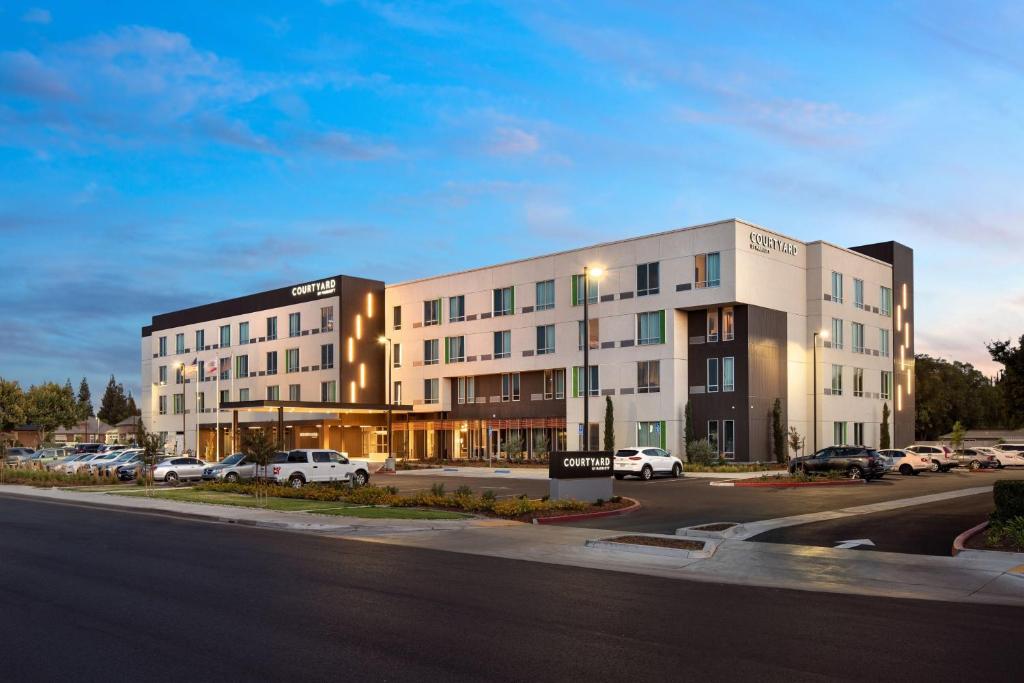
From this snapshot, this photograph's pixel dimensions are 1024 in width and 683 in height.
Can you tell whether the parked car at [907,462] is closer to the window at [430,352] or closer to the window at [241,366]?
the window at [430,352]

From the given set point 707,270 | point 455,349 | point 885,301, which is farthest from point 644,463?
point 885,301

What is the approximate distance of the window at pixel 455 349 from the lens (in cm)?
7038

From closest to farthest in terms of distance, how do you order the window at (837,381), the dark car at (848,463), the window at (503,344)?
the dark car at (848,463) → the window at (837,381) → the window at (503,344)

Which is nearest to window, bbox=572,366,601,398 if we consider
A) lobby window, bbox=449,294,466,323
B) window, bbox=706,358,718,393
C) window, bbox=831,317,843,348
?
window, bbox=706,358,718,393

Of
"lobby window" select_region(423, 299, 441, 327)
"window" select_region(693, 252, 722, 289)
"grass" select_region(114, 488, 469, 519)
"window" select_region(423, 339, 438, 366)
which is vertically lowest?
"grass" select_region(114, 488, 469, 519)

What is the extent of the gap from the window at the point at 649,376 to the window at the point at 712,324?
3.59 metres

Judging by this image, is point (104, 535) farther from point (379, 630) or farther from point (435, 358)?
point (435, 358)

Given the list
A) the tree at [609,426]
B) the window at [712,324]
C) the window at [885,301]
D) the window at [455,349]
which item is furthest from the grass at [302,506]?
the window at [885,301]

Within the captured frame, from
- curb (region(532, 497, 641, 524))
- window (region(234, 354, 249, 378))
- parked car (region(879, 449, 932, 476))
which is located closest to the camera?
curb (region(532, 497, 641, 524))

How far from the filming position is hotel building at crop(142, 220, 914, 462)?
184 feet

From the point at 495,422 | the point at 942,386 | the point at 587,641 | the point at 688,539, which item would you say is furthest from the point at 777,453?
the point at 942,386

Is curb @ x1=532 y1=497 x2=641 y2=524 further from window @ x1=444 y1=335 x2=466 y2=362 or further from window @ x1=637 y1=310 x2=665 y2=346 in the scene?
window @ x1=444 y1=335 x2=466 y2=362

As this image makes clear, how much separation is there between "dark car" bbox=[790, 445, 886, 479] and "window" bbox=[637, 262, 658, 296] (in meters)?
18.0

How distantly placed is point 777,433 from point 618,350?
37.2 ft
